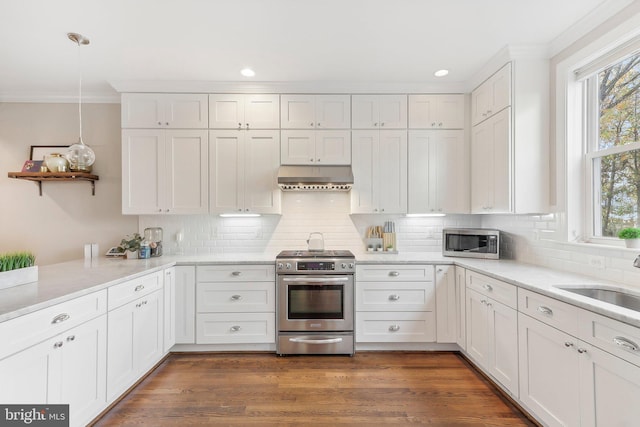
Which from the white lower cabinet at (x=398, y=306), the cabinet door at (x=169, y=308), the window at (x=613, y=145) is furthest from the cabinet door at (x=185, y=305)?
the window at (x=613, y=145)

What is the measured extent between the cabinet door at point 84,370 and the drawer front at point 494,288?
110 inches

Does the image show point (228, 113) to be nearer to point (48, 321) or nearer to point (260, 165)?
point (260, 165)

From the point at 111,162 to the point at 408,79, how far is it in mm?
3508

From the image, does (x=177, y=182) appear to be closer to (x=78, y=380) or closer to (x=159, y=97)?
(x=159, y=97)

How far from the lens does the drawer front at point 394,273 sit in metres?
2.87

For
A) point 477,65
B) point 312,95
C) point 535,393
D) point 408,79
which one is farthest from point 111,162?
point 535,393

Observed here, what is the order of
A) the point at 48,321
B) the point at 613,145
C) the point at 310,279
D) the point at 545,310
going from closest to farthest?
1. the point at 48,321
2. the point at 545,310
3. the point at 613,145
4. the point at 310,279

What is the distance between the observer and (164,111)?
10.1 ft

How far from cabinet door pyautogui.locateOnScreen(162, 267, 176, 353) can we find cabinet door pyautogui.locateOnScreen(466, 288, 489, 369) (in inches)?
109

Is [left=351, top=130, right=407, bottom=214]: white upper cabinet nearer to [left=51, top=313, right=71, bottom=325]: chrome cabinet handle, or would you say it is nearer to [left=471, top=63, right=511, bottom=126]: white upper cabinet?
[left=471, top=63, right=511, bottom=126]: white upper cabinet

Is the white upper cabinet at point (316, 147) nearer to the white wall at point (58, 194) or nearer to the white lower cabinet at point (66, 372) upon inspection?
the white wall at point (58, 194)

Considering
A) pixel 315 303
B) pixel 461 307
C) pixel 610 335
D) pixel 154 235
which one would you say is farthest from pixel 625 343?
pixel 154 235

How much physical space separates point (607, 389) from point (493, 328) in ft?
2.97

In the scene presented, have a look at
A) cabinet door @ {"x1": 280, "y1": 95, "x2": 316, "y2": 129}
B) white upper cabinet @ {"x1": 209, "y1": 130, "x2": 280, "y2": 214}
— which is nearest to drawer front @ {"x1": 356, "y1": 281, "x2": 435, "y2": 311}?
white upper cabinet @ {"x1": 209, "y1": 130, "x2": 280, "y2": 214}
